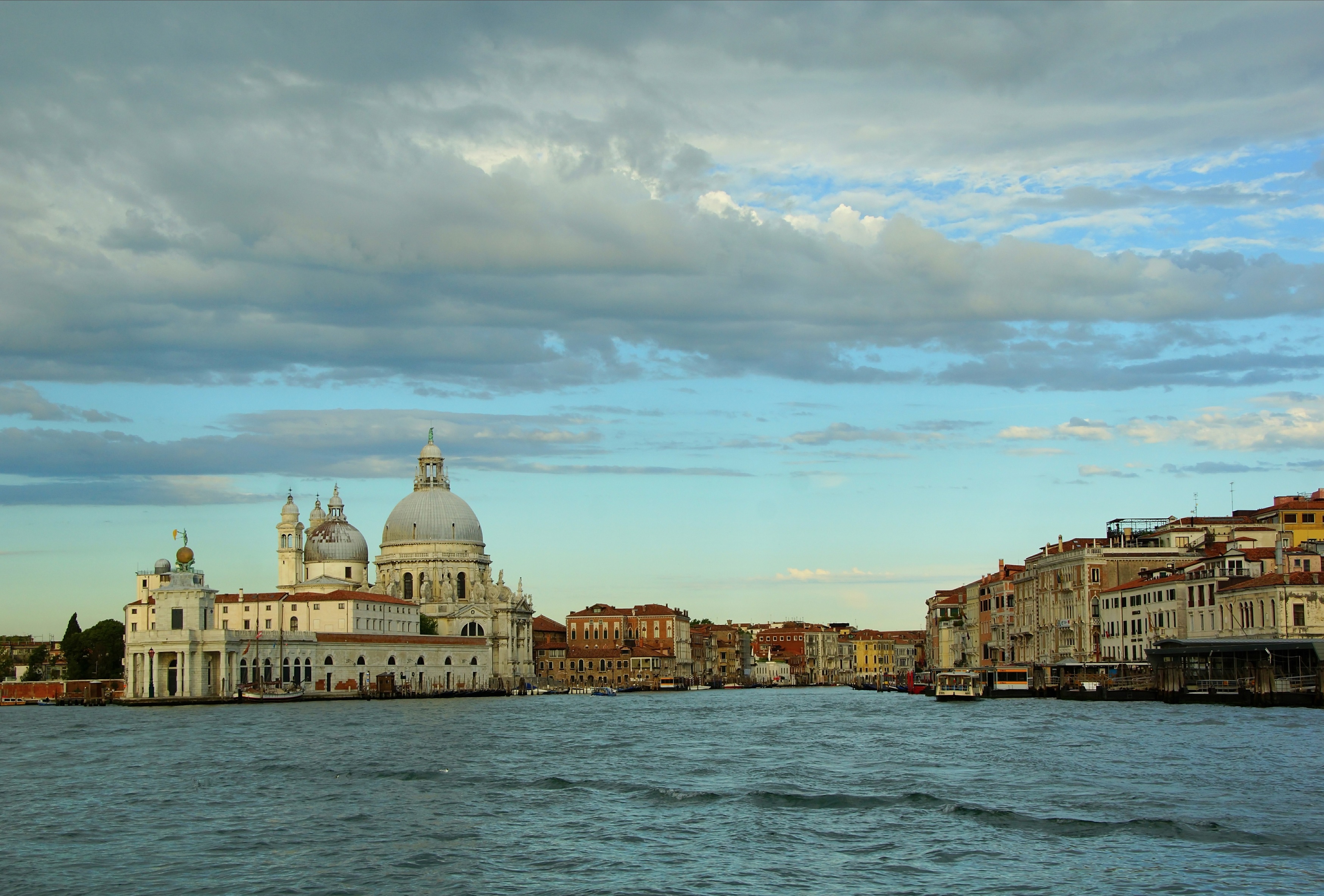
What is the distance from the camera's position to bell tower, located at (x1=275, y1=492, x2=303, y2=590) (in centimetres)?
11956

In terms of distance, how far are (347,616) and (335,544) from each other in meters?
17.6

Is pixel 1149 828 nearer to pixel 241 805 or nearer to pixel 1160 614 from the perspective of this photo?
pixel 241 805

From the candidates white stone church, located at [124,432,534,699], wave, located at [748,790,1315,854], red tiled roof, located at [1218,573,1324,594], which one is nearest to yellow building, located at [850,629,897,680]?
white stone church, located at [124,432,534,699]

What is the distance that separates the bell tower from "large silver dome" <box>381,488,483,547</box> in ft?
27.2

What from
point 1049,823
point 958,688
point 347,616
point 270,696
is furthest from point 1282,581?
point 347,616

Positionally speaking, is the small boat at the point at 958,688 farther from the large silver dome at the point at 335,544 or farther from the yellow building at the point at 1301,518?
the large silver dome at the point at 335,544

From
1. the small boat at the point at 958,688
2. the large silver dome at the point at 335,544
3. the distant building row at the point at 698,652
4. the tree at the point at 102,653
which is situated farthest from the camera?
the distant building row at the point at 698,652

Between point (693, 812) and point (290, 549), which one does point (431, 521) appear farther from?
point (693, 812)

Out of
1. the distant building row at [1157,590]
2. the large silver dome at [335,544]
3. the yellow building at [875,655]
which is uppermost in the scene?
the large silver dome at [335,544]

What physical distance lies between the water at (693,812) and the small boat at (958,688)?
24.0 meters

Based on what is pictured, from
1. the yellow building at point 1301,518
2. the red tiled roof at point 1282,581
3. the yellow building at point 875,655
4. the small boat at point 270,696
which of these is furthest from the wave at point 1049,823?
the yellow building at point 875,655

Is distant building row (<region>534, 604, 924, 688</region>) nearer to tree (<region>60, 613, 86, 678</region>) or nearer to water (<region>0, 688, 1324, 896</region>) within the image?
tree (<region>60, 613, 86, 678</region>)

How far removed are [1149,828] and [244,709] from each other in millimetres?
64143

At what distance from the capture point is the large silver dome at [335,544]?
122 metres
